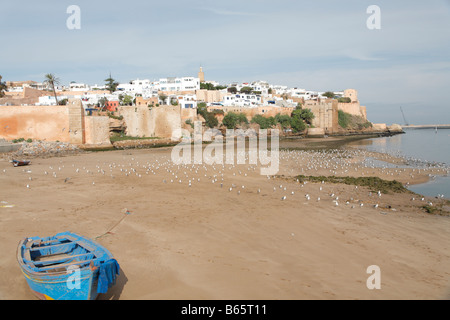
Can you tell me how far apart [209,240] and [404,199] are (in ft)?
28.8

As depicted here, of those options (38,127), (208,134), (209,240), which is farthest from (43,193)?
(208,134)

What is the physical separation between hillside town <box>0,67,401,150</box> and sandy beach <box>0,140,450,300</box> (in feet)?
61.6

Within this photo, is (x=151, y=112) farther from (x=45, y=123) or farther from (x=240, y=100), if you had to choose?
(x=240, y=100)

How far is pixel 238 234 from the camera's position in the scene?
8.32m

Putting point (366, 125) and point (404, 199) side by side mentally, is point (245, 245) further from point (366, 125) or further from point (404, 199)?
point (366, 125)

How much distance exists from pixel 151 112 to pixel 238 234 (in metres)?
35.5

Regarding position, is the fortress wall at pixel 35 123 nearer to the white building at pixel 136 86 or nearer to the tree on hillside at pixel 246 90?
the white building at pixel 136 86

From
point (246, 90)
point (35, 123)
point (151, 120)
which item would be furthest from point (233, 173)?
point (246, 90)

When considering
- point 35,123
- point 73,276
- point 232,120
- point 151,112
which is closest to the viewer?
point 73,276

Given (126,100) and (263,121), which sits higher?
(126,100)

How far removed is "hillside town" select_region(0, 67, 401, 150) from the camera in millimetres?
31656

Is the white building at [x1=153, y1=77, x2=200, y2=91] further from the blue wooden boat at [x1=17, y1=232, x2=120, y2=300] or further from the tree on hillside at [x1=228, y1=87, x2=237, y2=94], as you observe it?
the blue wooden boat at [x1=17, y1=232, x2=120, y2=300]

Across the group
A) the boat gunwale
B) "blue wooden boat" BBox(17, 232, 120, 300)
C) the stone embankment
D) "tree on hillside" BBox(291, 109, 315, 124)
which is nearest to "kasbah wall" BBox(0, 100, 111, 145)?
the stone embankment
